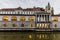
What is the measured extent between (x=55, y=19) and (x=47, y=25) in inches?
121

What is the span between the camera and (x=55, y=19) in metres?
78.3

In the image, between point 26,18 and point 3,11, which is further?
point 3,11

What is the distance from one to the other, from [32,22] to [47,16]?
5.66 m

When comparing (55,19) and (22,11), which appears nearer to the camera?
(55,19)

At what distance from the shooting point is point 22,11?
11138 centimetres

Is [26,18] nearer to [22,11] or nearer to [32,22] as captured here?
[32,22]

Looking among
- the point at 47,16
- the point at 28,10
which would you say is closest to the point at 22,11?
the point at 28,10

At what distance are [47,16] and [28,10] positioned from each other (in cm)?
3157

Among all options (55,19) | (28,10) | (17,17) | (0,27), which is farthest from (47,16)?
(28,10)

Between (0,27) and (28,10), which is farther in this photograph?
(28,10)

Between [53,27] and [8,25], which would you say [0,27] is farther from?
[53,27]

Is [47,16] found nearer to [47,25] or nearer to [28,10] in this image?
[47,25]

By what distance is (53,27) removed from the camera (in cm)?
7750

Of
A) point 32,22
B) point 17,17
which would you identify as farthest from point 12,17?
point 32,22
